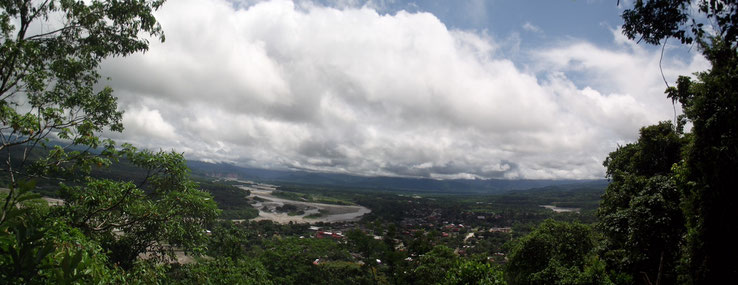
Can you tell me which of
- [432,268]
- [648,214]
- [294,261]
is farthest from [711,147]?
[294,261]

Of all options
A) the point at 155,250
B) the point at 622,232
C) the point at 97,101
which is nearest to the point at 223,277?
the point at 155,250

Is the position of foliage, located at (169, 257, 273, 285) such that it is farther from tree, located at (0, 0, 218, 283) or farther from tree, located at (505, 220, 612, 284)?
tree, located at (505, 220, 612, 284)

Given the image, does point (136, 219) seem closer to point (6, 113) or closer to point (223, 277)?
point (223, 277)

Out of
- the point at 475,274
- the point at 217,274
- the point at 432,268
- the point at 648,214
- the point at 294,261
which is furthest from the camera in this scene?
the point at 294,261

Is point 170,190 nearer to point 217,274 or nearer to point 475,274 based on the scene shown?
point 217,274

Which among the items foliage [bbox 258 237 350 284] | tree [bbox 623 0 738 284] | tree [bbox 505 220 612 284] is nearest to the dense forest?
tree [bbox 623 0 738 284]
